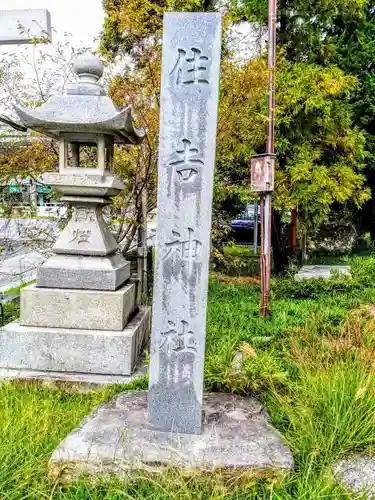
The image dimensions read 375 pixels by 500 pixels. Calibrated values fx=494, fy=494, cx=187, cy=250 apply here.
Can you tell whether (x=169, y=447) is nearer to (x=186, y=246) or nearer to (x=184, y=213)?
(x=186, y=246)

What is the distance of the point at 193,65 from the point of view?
110 inches

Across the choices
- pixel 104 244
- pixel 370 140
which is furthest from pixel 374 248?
pixel 104 244

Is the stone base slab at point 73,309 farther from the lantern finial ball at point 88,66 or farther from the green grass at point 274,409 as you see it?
the lantern finial ball at point 88,66

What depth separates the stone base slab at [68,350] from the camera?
4480mm

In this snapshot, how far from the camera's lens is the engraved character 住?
2.90 metres

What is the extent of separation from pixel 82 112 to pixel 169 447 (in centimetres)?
311

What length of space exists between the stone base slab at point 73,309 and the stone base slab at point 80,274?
8 centimetres

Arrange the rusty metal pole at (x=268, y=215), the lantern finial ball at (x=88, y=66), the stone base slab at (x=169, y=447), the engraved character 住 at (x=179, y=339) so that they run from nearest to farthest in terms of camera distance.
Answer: the stone base slab at (x=169, y=447), the engraved character 住 at (x=179, y=339), the lantern finial ball at (x=88, y=66), the rusty metal pole at (x=268, y=215)

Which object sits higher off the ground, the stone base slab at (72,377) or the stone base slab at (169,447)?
the stone base slab at (169,447)

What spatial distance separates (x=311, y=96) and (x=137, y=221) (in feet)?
15.0

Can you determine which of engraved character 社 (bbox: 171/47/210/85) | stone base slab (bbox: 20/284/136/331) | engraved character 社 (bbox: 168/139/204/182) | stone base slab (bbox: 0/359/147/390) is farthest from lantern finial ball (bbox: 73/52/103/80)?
stone base slab (bbox: 0/359/147/390)

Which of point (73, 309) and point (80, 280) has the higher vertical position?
point (80, 280)

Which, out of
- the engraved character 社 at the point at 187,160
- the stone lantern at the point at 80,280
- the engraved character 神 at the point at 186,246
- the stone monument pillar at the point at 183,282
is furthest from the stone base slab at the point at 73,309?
the engraved character 社 at the point at 187,160

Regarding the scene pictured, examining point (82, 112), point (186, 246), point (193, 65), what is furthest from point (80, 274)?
point (193, 65)
